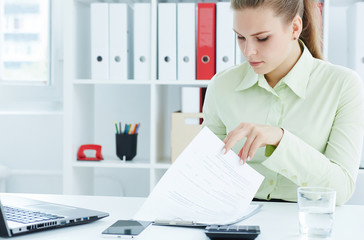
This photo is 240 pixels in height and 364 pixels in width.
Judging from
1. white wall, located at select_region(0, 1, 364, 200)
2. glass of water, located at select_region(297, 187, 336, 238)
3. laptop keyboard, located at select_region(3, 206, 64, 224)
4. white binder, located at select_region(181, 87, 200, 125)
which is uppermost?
white binder, located at select_region(181, 87, 200, 125)

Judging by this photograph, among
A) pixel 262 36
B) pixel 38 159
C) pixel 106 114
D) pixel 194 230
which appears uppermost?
pixel 262 36

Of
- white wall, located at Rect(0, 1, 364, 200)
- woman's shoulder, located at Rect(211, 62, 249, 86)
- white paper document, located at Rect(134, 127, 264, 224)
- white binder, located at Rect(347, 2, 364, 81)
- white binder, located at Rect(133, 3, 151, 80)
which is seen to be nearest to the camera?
white paper document, located at Rect(134, 127, 264, 224)

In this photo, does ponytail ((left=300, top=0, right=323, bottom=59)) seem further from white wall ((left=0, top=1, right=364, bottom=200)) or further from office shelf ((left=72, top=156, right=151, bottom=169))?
white wall ((left=0, top=1, right=364, bottom=200))

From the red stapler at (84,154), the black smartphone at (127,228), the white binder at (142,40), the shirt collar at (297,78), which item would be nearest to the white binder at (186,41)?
the white binder at (142,40)

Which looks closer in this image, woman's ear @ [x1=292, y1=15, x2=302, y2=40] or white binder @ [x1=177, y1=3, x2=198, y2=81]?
woman's ear @ [x1=292, y1=15, x2=302, y2=40]

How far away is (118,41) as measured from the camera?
229 centimetres

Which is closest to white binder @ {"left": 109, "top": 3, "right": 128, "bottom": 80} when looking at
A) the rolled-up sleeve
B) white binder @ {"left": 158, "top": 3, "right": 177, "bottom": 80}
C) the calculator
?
white binder @ {"left": 158, "top": 3, "right": 177, "bottom": 80}

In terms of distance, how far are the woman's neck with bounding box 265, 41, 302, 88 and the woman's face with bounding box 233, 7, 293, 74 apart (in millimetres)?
87

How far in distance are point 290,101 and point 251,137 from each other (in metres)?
0.37

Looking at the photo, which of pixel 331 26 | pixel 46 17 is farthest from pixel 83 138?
pixel 331 26

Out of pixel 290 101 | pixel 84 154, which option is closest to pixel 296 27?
pixel 290 101

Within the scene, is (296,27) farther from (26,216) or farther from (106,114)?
(106,114)

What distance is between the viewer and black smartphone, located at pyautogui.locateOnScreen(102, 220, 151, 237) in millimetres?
949

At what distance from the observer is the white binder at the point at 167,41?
2.26m
